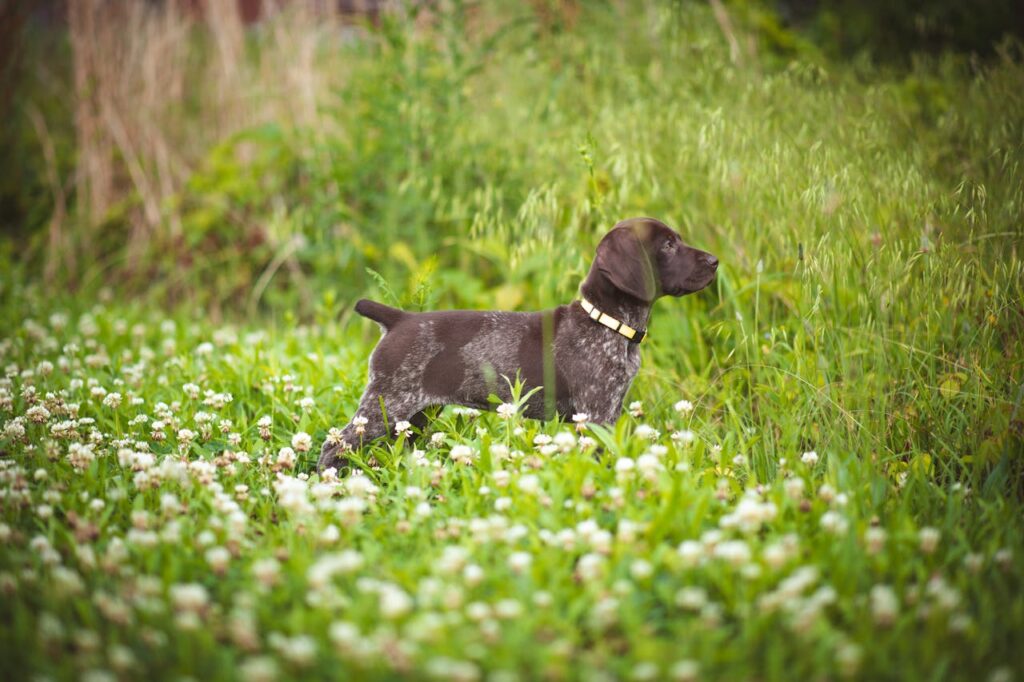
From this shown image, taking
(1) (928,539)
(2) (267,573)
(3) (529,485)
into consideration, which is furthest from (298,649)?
(1) (928,539)

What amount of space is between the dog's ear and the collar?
149 millimetres

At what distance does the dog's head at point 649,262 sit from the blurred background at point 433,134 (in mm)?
346

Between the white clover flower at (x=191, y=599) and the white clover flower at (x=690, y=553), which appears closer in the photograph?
the white clover flower at (x=191, y=599)

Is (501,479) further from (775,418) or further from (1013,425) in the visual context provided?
(1013,425)

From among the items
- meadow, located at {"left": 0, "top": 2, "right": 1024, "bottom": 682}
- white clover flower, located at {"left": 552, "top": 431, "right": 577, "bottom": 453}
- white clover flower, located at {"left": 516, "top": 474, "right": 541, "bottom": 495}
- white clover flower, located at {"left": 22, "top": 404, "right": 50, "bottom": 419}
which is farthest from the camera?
white clover flower, located at {"left": 22, "top": 404, "right": 50, "bottom": 419}

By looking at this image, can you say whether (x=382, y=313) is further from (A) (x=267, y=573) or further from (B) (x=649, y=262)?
(A) (x=267, y=573)

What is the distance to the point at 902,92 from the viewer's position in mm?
6172

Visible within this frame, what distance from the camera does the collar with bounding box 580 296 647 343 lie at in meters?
3.75

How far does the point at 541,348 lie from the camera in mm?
3764

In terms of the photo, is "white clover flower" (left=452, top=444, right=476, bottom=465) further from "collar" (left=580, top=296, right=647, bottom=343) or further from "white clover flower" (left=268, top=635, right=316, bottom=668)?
"white clover flower" (left=268, top=635, right=316, bottom=668)

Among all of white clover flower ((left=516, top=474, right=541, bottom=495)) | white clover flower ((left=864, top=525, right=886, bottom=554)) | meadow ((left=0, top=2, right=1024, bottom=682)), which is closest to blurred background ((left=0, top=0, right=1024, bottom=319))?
meadow ((left=0, top=2, right=1024, bottom=682))

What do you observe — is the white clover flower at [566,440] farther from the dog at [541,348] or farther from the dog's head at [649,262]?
the dog's head at [649,262]

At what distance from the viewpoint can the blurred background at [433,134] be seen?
15.9 ft

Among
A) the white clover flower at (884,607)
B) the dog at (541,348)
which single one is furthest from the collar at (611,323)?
the white clover flower at (884,607)
